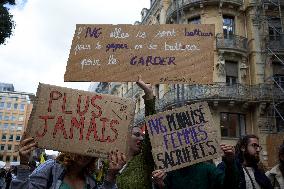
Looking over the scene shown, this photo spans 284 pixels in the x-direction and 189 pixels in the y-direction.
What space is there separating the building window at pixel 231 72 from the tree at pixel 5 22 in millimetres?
11389

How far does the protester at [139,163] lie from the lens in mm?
3567

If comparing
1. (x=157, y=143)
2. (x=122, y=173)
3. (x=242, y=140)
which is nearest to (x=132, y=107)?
(x=157, y=143)

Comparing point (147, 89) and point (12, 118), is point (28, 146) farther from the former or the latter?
point (12, 118)

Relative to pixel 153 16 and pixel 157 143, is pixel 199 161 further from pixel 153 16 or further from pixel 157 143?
pixel 153 16

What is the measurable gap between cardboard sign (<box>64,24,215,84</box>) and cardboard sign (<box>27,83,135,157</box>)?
98cm

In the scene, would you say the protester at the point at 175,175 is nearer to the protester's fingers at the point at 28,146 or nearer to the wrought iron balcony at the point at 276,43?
the protester's fingers at the point at 28,146

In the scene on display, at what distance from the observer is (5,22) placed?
1534cm

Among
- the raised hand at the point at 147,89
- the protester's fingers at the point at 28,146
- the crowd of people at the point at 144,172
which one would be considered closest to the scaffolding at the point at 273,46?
the crowd of people at the point at 144,172

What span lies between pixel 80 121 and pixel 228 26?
1935 centimetres

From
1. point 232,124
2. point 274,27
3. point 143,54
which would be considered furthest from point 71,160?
point 274,27

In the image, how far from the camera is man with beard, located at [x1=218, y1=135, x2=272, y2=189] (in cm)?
384

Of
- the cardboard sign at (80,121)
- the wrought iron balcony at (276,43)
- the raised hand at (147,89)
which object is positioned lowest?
the cardboard sign at (80,121)

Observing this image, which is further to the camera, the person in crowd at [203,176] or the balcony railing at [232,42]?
the balcony railing at [232,42]

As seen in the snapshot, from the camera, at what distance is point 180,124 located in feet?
11.7
